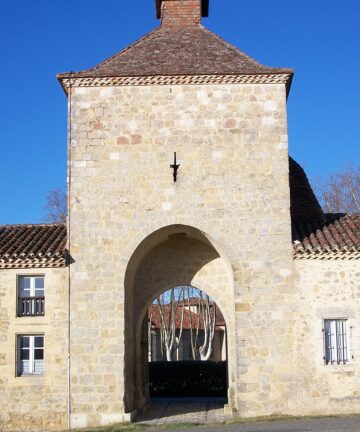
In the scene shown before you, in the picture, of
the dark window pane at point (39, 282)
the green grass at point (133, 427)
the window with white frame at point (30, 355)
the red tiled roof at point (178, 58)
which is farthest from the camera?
the red tiled roof at point (178, 58)

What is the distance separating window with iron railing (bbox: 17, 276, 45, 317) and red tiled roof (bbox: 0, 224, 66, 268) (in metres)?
0.46

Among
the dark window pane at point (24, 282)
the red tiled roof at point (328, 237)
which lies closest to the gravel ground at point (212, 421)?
the red tiled roof at point (328, 237)

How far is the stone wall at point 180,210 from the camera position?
56.4 ft

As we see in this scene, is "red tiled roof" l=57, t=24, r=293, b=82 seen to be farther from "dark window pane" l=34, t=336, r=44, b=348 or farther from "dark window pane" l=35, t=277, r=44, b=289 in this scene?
"dark window pane" l=34, t=336, r=44, b=348

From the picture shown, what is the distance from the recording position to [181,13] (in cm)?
2192

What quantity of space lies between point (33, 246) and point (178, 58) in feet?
22.0

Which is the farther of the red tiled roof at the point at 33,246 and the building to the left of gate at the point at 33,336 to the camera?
the red tiled roof at the point at 33,246

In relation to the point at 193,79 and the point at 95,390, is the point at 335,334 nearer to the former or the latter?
the point at 95,390

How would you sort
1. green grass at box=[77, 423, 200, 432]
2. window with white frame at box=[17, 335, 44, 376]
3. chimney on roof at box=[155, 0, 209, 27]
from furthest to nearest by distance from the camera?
chimney on roof at box=[155, 0, 209, 27] → window with white frame at box=[17, 335, 44, 376] → green grass at box=[77, 423, 200, 432]

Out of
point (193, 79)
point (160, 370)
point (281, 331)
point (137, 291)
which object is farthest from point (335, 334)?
point (160, 370)

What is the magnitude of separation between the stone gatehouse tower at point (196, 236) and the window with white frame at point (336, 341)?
203mm

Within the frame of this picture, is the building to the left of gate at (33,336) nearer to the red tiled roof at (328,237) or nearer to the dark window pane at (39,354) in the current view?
the dark window pane at (39,354)

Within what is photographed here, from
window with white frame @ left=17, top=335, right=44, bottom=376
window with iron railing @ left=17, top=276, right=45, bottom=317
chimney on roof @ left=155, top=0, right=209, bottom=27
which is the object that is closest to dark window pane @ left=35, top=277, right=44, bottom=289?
window with iron railing @ left=17, top=276, right=45, bottom=317

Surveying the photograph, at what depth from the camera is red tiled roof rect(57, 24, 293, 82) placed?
1839 centimetres
